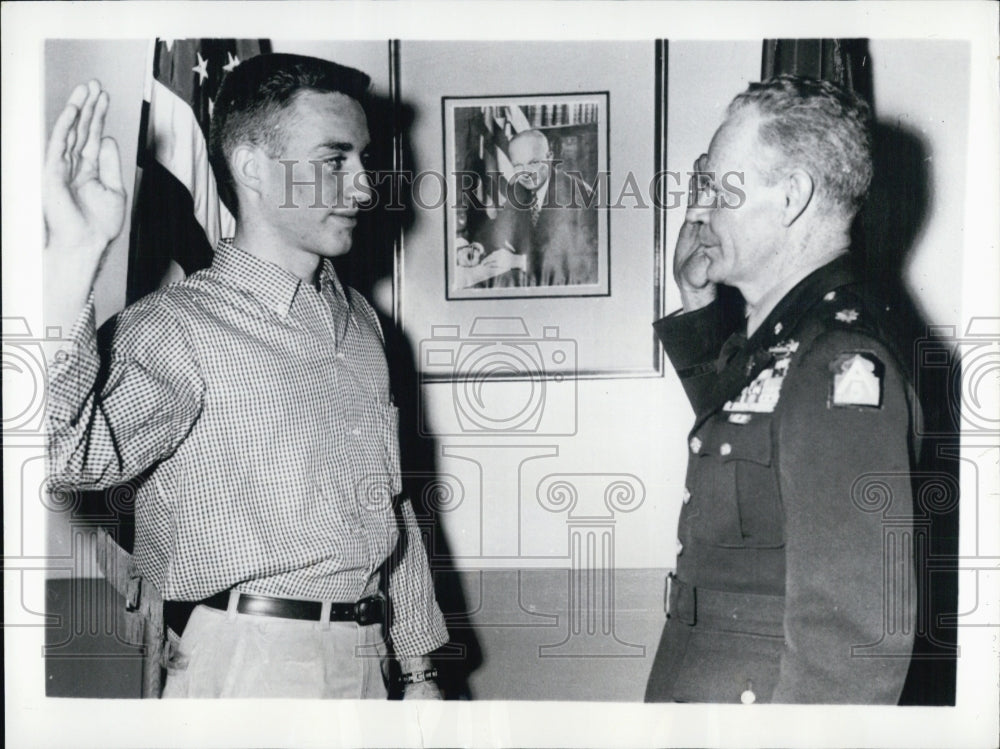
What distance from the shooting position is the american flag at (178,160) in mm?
1791

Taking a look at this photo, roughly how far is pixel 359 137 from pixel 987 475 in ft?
4.55

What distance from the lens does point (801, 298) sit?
1.70 meters

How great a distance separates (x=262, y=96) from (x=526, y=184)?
52cm

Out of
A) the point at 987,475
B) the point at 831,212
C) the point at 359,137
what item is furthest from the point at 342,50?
the point at 987,475

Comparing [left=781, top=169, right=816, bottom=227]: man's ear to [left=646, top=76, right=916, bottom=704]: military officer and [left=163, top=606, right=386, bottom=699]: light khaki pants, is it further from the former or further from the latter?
[left=163, top=606, right=386, bottom=699]: light khaki pants

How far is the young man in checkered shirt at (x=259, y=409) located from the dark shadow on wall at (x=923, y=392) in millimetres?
944

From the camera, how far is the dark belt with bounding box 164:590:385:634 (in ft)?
5.35

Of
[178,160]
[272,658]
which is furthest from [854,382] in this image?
[178,160]

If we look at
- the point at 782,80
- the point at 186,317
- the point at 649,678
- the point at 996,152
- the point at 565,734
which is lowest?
the point at 565,734

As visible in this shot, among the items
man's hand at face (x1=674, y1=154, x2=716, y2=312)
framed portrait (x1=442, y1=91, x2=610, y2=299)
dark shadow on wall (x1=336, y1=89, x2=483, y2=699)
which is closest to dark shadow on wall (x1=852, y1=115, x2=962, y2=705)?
man's hand at face (x1=674, y1=154, x2=716, y2=312)

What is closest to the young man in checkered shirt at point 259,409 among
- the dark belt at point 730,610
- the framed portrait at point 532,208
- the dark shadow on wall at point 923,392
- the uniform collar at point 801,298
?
the framed portrait at point 532,208

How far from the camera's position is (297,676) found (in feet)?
5.56

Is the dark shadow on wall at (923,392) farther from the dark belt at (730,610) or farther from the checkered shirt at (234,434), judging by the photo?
the checkered shirt at (234,434)

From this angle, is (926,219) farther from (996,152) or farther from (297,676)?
(297,676)
